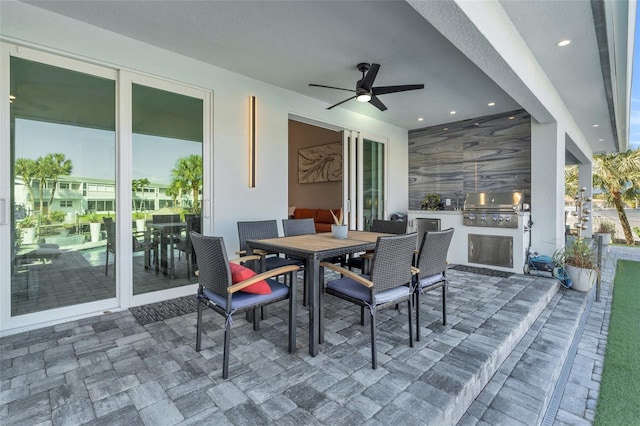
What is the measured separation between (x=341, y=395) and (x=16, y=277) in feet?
9.29

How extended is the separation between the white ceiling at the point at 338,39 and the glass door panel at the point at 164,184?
2.10 ft

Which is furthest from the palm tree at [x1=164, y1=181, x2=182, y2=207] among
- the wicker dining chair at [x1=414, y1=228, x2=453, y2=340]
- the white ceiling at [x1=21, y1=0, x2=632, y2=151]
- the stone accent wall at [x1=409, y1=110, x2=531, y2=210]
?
the stone accent wall at [x1=409, y1=110, x2=531, y2=210]

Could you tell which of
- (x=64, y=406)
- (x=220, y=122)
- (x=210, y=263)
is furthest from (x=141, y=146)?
(x=64, y=406)

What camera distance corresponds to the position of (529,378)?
6.51 feet

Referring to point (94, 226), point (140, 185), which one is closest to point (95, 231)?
point (94, 226)

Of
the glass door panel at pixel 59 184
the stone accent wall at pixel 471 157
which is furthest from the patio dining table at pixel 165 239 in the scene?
the stone accent wall at pixel 471 157

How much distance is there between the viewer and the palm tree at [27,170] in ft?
8.43

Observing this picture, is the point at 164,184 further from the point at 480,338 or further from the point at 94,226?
the point at 480,338

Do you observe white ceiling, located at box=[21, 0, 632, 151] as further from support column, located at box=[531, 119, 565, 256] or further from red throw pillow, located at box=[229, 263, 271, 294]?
red throw pillow, located at box=[229, 263, 271, 294]

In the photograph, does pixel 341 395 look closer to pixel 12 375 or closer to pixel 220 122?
pixel 12 375

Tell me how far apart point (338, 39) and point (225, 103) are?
1.59m

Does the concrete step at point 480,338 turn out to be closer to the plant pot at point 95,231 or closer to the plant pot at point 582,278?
the plant pot at point 582,278

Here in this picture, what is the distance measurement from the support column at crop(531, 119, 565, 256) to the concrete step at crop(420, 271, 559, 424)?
0.90 meters

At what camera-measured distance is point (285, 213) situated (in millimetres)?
4438
